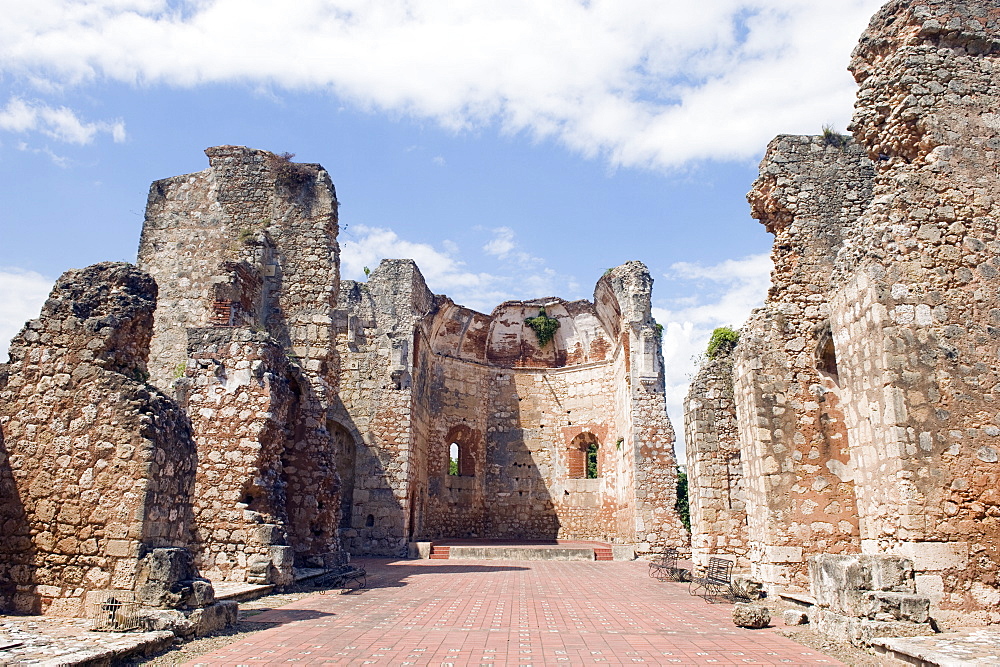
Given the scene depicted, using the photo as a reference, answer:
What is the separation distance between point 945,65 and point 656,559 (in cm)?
1347

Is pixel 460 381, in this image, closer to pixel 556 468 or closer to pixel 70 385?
pixel 556 468

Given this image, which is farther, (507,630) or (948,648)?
(507,630)

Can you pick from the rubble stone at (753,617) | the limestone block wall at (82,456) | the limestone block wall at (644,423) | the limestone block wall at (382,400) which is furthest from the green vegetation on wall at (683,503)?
the limestone block wall at (82,456)

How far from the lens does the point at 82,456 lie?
614 cm

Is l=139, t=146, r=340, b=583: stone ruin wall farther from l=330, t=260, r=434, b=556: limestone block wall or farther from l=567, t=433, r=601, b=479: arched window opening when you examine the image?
l=567, t=433, r=601, b=479: arched window opening

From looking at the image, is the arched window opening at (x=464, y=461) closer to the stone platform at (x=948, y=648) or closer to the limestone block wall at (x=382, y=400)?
the limestone block wall at (x=382, y=400)

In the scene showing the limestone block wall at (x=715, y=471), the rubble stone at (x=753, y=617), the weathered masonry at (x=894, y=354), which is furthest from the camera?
the limestone block wall at (x=715, y=471)

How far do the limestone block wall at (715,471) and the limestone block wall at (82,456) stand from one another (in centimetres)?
836

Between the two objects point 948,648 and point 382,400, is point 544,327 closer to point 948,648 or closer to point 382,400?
point 382,400

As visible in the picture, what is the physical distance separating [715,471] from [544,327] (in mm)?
14210

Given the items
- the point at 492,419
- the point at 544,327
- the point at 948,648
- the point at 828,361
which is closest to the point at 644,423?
the point at 492,419

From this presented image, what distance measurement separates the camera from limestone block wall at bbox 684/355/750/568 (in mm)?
11398

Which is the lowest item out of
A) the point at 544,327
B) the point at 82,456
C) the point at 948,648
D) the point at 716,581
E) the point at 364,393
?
the point at 716,581

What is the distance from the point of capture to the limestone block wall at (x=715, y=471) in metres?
11.4
